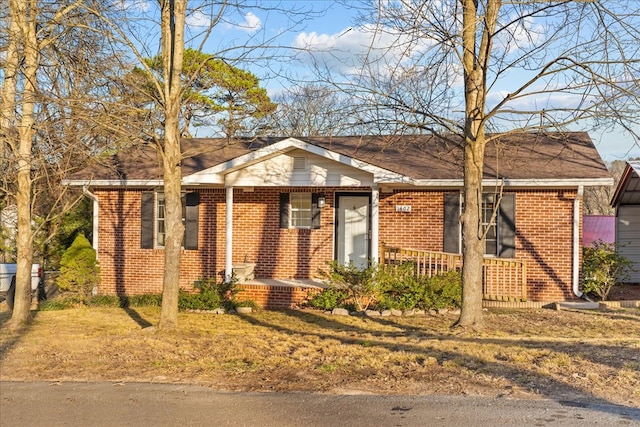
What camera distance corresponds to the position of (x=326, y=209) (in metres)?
16.3

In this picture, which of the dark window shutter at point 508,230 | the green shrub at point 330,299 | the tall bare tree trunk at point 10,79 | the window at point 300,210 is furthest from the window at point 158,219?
the dark window shutter at point 508,230

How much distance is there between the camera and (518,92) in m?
10.2

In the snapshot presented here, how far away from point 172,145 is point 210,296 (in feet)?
15.2

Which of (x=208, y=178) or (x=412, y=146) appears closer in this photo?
(x=208, y=178)

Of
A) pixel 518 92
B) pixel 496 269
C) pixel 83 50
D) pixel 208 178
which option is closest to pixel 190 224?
pixel 208 178

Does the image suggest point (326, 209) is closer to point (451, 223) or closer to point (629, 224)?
point (451, 223)

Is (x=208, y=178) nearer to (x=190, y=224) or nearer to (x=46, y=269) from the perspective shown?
(x=190, y=224)

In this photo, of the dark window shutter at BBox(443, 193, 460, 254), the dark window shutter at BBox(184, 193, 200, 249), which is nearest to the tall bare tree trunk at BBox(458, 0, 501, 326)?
the dark window shutter at BBox(443, 193, 460, 254)

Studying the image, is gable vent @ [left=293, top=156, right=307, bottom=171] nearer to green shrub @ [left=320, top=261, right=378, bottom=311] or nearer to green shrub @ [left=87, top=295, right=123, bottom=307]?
green shrub @ [left=320, top=261, right=378, bottom=311]

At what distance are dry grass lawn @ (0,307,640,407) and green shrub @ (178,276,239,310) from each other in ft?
4.74

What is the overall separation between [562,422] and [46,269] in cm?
1753

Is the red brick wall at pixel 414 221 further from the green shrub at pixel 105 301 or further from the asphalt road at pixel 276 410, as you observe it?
the asphalt road at pixel 276 410

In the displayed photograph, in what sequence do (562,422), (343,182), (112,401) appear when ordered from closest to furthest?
(562,422)
(112,401)
(343,182)

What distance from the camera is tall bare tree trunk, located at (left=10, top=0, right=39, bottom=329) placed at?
11.3m
